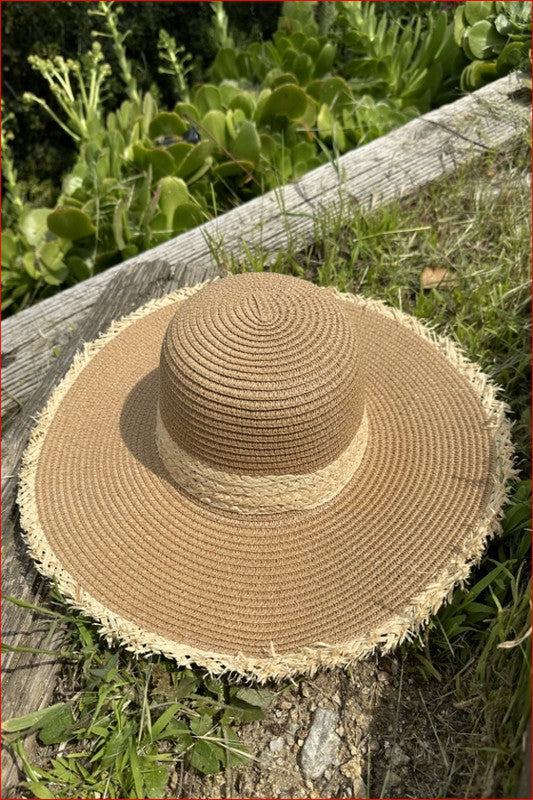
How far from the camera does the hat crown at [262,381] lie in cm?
111

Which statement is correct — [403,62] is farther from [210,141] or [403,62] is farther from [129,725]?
[129,725]

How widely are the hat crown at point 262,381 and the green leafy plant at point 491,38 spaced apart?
1.79m

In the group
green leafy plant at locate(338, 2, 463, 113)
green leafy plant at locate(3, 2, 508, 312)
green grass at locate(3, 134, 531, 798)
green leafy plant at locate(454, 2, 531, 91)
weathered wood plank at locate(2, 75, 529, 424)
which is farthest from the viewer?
green leafy plant at locate(338, 2, 463, 113)

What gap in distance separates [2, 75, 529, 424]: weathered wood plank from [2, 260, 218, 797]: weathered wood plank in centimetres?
17

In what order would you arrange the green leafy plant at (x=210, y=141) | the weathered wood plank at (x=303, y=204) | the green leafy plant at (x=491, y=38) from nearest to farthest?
the weathered wood plank at (x=303, y=204) → the green leafy plant at (x=210, y=141) → the green leafy plant at (x=491, y=38)

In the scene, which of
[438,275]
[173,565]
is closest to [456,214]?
[438,275]

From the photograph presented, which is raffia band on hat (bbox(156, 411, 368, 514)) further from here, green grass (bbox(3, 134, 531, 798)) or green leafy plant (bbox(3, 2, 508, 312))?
green leafy plant (bbox(3, 2, 508, 312))

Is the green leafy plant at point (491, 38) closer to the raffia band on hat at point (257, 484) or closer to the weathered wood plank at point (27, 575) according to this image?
the weathered wood plank at point (27, 575)

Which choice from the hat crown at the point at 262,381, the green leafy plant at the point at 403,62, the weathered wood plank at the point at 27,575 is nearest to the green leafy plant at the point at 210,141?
the green leafy plant at the point at 403,62

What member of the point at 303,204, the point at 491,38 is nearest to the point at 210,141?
the point at 303,204

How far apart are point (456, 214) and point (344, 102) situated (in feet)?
2.67

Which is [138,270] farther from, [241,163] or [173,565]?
[173,565]

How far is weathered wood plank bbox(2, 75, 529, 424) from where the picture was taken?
6.72ft

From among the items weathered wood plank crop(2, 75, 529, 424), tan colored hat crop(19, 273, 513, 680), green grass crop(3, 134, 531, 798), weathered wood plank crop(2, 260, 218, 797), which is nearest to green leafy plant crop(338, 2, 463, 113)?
weathered wood plank crop(2, 75, 529, 424)
